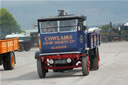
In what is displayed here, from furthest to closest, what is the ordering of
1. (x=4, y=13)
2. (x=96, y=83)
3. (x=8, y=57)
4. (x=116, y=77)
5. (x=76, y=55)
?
(x=4, y=13), (x=8, y=57), (x=76, y=55), (x=116, y=77), (x=96, y=83)

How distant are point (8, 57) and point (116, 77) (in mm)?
9511

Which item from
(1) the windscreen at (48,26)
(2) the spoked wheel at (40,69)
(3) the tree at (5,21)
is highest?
(1) the windscreen at (48,26)

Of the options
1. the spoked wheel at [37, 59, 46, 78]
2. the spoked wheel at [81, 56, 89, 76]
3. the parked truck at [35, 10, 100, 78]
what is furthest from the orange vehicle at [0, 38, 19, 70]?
the spoked wheel at [81, 56, 89, 76]

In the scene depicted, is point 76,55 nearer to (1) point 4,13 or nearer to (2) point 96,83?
(2) point 96,83

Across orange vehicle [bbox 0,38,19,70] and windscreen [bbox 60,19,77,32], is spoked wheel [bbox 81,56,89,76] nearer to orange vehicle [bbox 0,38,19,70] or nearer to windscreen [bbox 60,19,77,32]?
windscreen [bbox 60,19,77,32]

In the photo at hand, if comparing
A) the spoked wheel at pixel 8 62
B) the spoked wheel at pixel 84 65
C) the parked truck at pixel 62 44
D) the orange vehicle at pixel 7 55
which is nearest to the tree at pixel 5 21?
the orange vehicle at pixel 7 55

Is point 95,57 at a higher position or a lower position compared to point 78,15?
lower

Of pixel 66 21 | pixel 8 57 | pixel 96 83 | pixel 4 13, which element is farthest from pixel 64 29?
pixel 4 13


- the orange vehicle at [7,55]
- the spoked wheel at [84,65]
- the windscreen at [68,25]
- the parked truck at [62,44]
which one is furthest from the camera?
the orange vehicle at [7,55]

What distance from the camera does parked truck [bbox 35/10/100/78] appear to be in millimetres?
17625

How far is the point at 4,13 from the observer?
174500 millimetres

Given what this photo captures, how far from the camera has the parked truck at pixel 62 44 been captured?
17625 mm

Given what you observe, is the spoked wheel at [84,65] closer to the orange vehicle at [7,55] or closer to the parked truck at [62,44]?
the parked truck at [62,44]

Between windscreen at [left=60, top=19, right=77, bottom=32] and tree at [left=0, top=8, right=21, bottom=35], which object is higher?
windscreen at [left=60, top=19, right=77, bottom=32]
